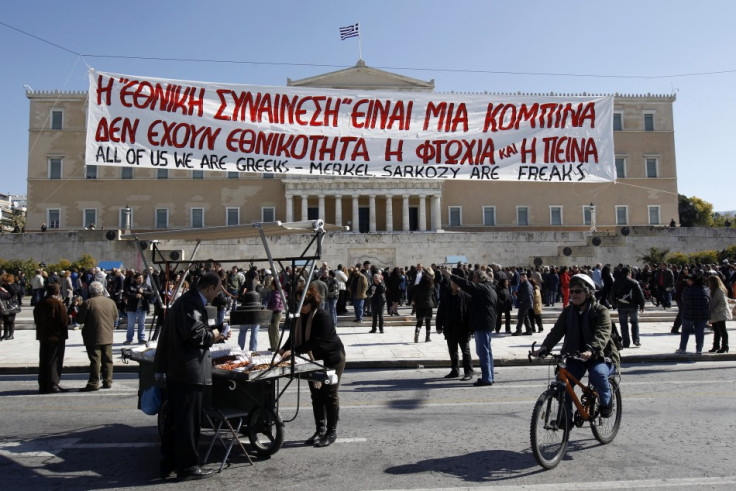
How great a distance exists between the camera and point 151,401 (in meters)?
5.54

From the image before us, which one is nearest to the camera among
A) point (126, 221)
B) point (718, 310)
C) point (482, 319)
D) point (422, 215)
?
point (482, 319)

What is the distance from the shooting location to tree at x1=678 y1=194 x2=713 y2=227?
236 feet

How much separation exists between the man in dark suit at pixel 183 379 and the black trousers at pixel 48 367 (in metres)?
4.64

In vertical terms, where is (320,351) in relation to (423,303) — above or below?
below

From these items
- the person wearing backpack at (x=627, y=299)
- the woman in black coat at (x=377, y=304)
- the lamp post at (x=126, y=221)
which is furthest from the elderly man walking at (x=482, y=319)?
the lamp post at (x=126, y=221)

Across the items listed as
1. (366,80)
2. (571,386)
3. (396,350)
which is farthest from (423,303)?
(366,80)

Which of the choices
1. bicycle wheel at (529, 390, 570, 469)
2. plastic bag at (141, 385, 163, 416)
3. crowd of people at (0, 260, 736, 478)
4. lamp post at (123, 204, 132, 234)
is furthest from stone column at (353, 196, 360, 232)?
bicycle wheel at (529, 390, 570, 469)

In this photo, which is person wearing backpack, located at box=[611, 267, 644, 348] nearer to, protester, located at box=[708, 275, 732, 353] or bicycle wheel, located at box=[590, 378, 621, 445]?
protester, located at box=[708, 275, 732, 353]

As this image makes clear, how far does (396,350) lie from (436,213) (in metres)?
39.2

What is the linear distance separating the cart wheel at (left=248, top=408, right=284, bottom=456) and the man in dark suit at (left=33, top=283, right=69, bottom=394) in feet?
15.2

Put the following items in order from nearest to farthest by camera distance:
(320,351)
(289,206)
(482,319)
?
1. (320,351)
2. (482,319)
3. (289,206)

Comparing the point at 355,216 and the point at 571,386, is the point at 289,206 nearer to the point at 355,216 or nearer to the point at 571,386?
the point at 355,216

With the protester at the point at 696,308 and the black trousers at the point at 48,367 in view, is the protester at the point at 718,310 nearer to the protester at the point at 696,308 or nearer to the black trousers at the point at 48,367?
the protester at the point at 696,308

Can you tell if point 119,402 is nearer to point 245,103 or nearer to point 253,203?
point 245,103
